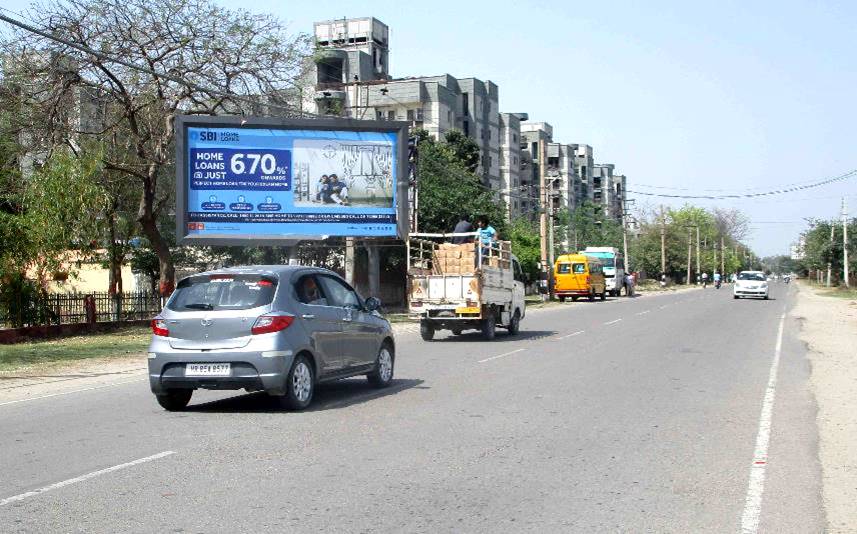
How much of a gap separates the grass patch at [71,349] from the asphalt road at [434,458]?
224 inches

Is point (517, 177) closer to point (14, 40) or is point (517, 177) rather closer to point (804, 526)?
point (14, 40)

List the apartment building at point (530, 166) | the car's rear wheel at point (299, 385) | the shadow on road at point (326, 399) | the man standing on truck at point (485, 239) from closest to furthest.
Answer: the car's rear wheel at point (299, 385) < the shadow on road at point (326, 399) < the man standing on truck at point (485, 239) < the apartment building at point (530, 166)

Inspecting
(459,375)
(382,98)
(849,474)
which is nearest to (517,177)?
(382,98)

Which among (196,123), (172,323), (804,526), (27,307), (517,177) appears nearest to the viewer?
(804,526)

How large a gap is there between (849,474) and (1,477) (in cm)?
698

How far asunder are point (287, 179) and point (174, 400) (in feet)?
57.9

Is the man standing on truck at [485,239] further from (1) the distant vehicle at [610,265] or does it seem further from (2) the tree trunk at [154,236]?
(1) the distant vehicle at [610,265]

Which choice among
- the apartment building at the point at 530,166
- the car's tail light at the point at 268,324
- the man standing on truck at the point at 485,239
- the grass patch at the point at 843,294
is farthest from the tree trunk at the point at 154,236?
the apartment building at the point at 530,166

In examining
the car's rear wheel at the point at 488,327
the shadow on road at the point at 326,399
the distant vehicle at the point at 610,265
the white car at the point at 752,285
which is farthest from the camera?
the distant vehicle at the point at 610,265

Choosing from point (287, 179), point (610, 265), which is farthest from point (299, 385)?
point (610, 265)

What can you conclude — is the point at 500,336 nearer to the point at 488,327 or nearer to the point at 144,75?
the point at 488,327

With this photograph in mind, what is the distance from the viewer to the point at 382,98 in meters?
75.6

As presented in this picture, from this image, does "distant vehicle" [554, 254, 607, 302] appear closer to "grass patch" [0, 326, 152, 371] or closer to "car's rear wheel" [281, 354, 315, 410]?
"grass patch" [0, 326, 152, 371]

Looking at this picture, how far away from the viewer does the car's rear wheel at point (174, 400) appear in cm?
1152
